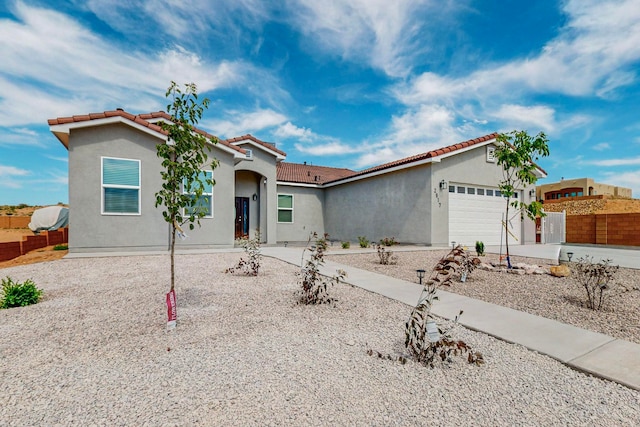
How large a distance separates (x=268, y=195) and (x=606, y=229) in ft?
60.8

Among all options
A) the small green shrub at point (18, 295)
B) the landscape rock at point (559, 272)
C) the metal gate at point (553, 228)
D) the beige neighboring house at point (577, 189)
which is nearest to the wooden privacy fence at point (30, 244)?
the small green shrub at point (18, 295)

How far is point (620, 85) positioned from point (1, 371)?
57.6ft

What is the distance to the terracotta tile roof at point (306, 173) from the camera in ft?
58.0

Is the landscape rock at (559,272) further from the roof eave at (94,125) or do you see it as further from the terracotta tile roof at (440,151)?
the roof eave at (94,125)

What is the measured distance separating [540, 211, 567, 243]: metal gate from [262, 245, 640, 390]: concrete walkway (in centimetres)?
1496

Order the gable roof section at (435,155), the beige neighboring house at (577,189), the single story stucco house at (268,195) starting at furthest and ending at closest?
the beige neighboring house at (577,189), the gable roof section at (435,155), the single story stucco house at (268,195)

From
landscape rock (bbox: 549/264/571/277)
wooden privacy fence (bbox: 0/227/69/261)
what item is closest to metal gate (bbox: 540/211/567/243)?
landscape rock (bbox: 549/264/571/277)

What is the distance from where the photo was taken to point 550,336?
3355 millimetres

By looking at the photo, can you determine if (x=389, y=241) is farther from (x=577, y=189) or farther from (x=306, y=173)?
(x=577, y=189)

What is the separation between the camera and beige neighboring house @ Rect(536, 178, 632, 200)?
39803mm

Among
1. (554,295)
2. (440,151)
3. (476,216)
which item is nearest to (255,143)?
(440,151)

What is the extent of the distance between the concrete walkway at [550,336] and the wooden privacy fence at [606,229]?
17.1 metres

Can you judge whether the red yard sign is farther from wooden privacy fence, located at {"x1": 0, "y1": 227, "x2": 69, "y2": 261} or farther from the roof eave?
wooden privacy fence, located at {"x1": 0, "y1": 227, "x2": 69, "y2": 261}

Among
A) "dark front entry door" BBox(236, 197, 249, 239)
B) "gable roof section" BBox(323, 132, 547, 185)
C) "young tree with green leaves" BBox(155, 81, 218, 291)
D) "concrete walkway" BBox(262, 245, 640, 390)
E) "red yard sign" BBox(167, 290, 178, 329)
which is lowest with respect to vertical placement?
"concrete walkway" BBox(262, 245, 640, 390)
